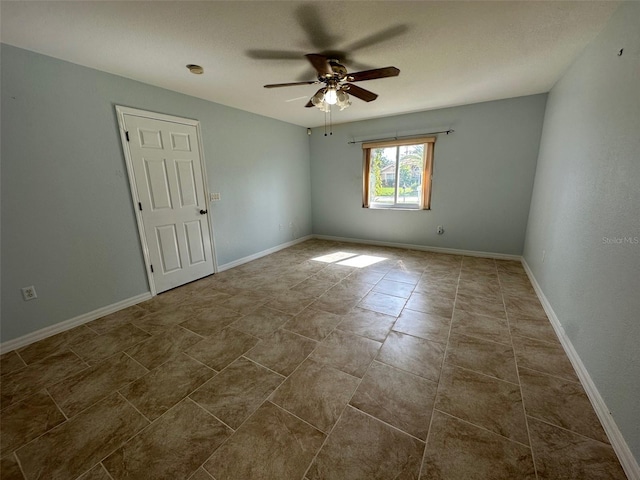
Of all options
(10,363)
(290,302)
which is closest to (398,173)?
(290,302)

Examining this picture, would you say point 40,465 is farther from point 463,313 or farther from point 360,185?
point 360,185

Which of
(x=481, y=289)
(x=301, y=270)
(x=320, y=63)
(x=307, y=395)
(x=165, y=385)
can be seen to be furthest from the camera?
(x=301, y=270)

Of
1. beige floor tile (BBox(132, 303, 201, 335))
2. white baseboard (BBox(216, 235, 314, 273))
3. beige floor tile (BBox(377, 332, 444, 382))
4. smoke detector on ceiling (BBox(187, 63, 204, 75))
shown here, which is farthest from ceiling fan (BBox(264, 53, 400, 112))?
white baseboard (BBox(216, 235, 314, 273))

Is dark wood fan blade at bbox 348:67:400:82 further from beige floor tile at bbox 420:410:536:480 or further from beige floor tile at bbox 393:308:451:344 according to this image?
beige floor tile at bbox 420:410:536:480

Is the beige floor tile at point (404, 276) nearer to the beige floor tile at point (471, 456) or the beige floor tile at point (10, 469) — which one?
the beige floor tile at point (471, 456)

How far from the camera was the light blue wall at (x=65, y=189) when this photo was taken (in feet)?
6.72

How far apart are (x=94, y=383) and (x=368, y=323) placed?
2.13 m

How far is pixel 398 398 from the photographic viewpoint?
1.54m

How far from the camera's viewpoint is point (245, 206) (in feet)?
13.7

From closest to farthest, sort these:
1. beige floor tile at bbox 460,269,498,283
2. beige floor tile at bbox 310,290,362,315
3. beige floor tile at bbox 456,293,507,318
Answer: beige floor tile at bbox 456,293,507,318 → beige floor tile at bbox 310,290,362,315 → beige floor tile at bbox 460,269,498,283

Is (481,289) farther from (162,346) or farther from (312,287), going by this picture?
(162,346)

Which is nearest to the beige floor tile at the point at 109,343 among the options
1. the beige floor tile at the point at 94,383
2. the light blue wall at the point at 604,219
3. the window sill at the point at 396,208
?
the beige floor tile at the point at 94,383

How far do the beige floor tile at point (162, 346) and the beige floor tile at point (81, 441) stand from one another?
1.28 ft

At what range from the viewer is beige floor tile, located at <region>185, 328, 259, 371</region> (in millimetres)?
1915
